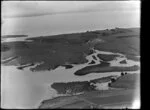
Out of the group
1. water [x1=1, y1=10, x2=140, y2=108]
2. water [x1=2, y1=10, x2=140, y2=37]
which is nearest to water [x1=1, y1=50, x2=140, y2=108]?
water [x1=1, y1=10, x2=140, y2=108]

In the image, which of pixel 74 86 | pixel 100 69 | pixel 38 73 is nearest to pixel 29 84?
pixel 38 73

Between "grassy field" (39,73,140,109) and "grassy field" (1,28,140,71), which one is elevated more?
"grassy field" (1,28,140,71)

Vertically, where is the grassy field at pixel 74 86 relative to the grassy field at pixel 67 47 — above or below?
below

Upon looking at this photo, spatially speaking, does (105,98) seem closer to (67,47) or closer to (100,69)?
(100,69)

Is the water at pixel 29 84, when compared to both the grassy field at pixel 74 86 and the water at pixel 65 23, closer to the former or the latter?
the grassy field at pixel 74 86

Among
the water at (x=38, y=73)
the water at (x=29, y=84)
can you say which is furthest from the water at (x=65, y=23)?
the water at (x=29, y=84)

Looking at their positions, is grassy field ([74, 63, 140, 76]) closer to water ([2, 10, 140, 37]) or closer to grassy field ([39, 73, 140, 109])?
grassy field ([39, 73, 140, 109])
